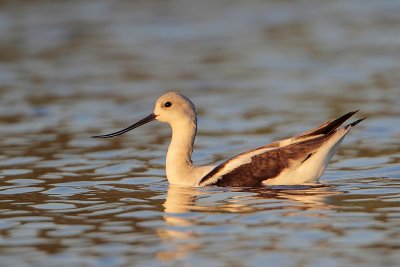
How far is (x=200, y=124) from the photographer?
1561 cm

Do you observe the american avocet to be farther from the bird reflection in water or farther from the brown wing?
the bird reflection in water

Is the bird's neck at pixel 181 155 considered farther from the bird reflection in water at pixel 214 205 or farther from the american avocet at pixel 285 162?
the american avocet at pixel 285 162

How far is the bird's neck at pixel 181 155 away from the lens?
1131 cm

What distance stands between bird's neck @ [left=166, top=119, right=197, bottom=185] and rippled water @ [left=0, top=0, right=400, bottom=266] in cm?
20

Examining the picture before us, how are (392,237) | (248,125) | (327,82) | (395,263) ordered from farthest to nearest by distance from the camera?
(327,82) < (248,125) < (392,237) < (395,263)

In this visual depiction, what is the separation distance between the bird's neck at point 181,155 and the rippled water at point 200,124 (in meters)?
0.20

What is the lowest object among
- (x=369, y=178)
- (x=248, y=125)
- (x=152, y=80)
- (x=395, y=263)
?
(x=395, y=263)

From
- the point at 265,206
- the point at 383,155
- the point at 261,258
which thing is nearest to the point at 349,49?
the point at 383,155

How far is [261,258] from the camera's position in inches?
313

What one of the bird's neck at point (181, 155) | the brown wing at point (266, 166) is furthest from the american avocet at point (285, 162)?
the bird's neck at point (181, 155)

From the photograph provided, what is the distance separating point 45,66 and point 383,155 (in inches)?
411

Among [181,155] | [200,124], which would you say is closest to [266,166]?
[181,155]

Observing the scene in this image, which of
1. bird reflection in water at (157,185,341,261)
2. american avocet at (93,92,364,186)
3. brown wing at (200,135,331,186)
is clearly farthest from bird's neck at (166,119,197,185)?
brown wing at (200,135,331,186)

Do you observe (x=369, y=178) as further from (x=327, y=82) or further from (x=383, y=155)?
(x=327, y=82)
